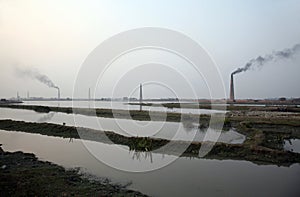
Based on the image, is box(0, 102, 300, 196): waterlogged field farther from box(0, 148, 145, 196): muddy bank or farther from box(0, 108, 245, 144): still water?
box(0, 108, 245, 144): still water

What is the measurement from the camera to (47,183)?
7160mm

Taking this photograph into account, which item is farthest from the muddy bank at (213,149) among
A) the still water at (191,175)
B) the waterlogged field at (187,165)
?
the still water at (191,175)

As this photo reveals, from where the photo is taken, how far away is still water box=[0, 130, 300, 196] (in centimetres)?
717

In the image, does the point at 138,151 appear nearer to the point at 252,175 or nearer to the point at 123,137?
the point at 123,137

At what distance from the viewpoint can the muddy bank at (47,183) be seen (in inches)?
253

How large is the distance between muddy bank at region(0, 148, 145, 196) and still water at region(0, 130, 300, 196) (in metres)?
0.67

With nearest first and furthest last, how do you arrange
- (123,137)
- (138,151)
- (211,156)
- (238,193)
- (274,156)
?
(238,193) < (274,156) < (211,156) < (138,151) < (123,137)

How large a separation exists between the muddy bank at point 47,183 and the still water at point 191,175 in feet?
2.20

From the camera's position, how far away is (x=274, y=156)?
1052 centimetres

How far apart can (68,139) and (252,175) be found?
11.4 metres

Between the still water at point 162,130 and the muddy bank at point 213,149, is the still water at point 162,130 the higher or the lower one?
the higher one

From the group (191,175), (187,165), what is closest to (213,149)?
(187,165)

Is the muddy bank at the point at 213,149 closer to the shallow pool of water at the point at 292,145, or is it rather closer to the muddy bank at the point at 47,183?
the shallow pool of water at the point at 292,145

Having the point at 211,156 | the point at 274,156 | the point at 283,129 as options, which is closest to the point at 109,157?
the point at 211,156
